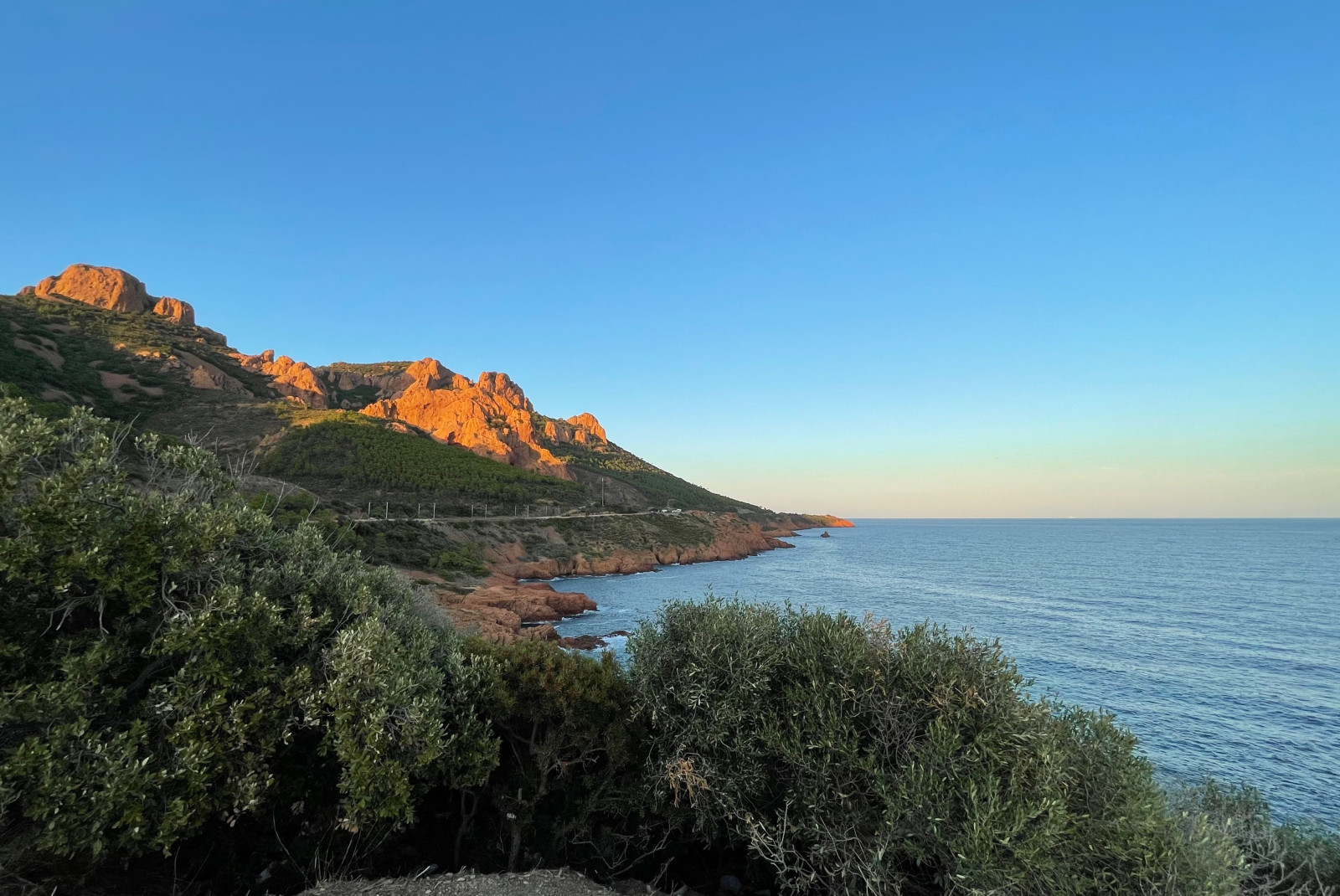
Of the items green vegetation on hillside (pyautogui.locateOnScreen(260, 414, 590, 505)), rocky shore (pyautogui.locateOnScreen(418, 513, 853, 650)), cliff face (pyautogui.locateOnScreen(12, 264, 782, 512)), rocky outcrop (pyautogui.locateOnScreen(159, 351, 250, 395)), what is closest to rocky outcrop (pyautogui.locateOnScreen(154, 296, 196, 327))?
cliff face (pyautogui.locateOnScreen(12, 264, 782, 512))

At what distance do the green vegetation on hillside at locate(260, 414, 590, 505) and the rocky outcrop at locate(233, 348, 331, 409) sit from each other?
31.3 m

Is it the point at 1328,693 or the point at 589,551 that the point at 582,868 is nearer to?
the point at 1328,693

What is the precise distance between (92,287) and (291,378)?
51.4 metres

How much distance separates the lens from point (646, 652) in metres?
13.4

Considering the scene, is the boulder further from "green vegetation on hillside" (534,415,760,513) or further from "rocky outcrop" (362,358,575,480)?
"green vegetation on hillside" (534,415,760,513)

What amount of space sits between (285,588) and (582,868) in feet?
28.0

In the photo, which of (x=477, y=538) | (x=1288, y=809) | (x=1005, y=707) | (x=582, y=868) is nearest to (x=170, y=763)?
(x=582, y=868)

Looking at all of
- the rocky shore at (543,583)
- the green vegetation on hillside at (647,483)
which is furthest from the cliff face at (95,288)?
the rocky shore at (543,583)

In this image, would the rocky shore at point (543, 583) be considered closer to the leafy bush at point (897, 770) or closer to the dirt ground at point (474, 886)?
the leafy bush at point (897, 770)

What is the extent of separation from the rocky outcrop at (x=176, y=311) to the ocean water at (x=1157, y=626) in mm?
150084

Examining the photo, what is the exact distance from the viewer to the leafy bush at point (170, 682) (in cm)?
745

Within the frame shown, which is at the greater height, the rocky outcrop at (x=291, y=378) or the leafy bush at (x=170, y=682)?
the rocky outcrop at (x=291, y=378)

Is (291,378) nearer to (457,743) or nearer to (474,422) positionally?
(474,422)

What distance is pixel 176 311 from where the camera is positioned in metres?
155
